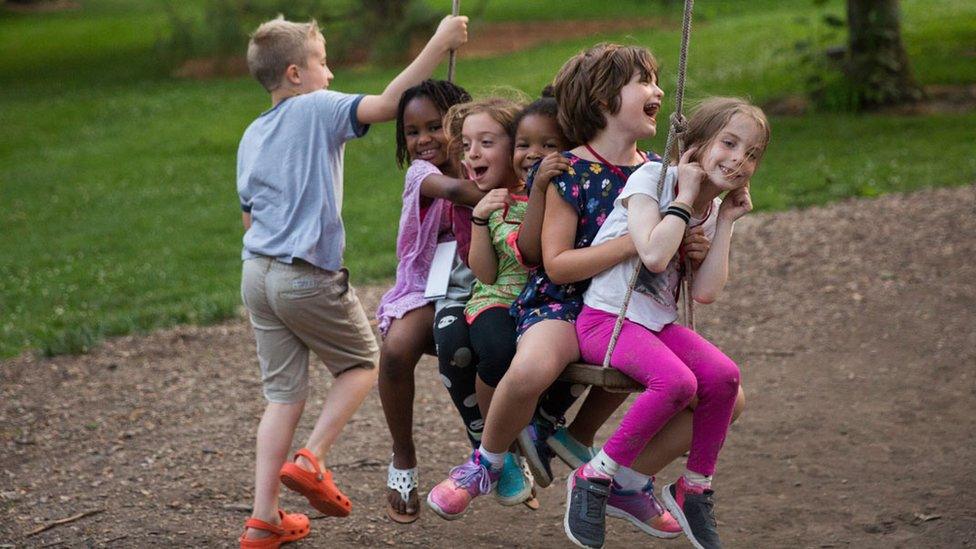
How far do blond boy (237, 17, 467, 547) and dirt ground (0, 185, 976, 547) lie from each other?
497 mm

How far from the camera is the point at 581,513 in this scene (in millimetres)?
3633

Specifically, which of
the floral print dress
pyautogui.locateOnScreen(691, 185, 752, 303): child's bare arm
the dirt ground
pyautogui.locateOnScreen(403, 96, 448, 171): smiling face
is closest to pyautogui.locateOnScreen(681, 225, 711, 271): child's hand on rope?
pyautogui.locateOnScreen(691, 185, 752, 303): child's bare arm

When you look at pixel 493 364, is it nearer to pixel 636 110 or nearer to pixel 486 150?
pixel 486 150

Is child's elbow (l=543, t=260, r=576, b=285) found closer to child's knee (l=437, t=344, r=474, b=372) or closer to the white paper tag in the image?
child's knee (l=437, t=344, r=474, b=372)

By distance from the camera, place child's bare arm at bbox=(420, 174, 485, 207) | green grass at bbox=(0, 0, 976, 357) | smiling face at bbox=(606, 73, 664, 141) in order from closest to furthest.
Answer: smiling face at bbox=(606, 73, 664, 141) < child's bare arm at bbox=(420, 174, 485, 207) < green grass at bbox=(0, 0, 976, 357)

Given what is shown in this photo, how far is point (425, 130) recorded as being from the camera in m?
4.16

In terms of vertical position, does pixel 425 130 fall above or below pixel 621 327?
above

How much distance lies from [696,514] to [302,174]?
1.73 m

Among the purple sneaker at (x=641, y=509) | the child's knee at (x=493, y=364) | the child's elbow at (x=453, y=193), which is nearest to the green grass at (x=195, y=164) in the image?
the child's elbow at (x=453, y=193)

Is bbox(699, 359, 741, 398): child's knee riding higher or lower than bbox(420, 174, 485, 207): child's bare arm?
lower

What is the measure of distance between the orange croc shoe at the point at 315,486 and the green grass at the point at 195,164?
58.6 inches

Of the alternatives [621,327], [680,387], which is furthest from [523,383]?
[680,387]

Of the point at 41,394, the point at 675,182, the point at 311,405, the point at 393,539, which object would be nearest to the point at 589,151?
the point at 675,182

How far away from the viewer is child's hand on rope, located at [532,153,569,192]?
3.67 m
